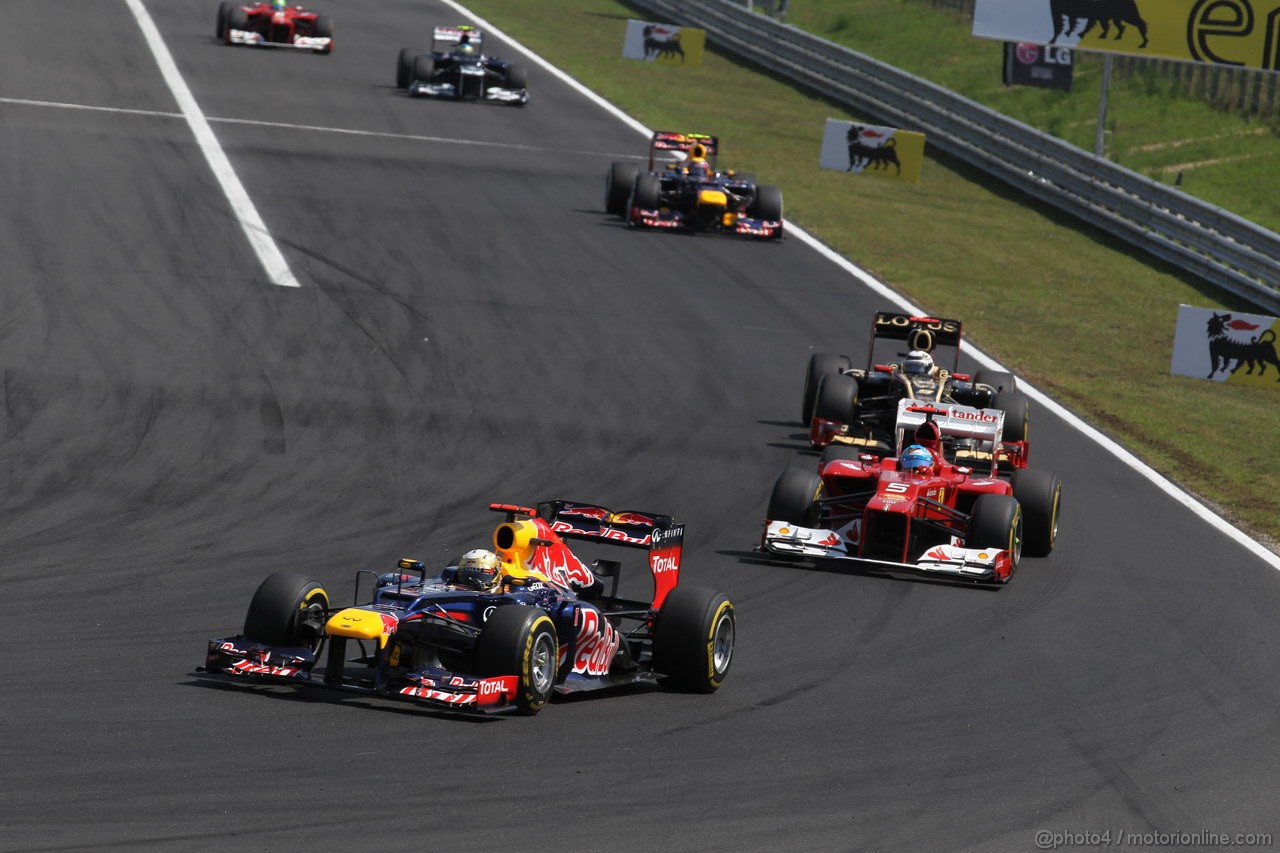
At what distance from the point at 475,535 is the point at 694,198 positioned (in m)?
17.8

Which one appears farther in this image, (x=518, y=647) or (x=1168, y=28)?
(x=1168, y=28)

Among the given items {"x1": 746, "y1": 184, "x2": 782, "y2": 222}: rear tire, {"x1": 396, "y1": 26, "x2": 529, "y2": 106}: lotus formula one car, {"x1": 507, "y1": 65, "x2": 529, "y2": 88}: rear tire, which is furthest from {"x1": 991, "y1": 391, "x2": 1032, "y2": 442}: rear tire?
{"x1": 507, "y1": 65, "x2": 529, "y2": 88}: rear tire

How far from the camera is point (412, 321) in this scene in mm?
26359

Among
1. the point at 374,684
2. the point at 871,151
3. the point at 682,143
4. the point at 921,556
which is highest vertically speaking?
the point at 871,151

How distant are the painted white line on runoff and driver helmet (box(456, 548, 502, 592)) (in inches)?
620

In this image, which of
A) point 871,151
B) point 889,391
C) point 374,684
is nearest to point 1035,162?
point 871,151

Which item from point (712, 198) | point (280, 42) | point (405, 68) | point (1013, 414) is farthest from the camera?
point (280, 42)

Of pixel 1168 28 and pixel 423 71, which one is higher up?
pixel 1168 28

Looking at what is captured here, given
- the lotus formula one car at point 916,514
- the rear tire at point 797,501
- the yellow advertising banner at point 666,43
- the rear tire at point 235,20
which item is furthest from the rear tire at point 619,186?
A: the yellow advertising banner at point 666,43

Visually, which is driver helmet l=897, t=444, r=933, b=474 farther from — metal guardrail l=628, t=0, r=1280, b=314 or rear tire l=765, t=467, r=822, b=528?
metal guardrail l=628, t=0, r=1280, b=314

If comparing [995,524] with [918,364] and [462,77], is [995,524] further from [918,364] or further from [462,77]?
[462,77]

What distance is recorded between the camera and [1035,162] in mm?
42000

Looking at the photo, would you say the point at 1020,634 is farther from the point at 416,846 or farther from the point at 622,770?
the point at 416,846

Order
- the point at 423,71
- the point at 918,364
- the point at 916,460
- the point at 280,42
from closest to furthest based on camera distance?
1. the point at 916,460
2. the point at 918,364
3. the point at 423,71
4. the point at 280,42
